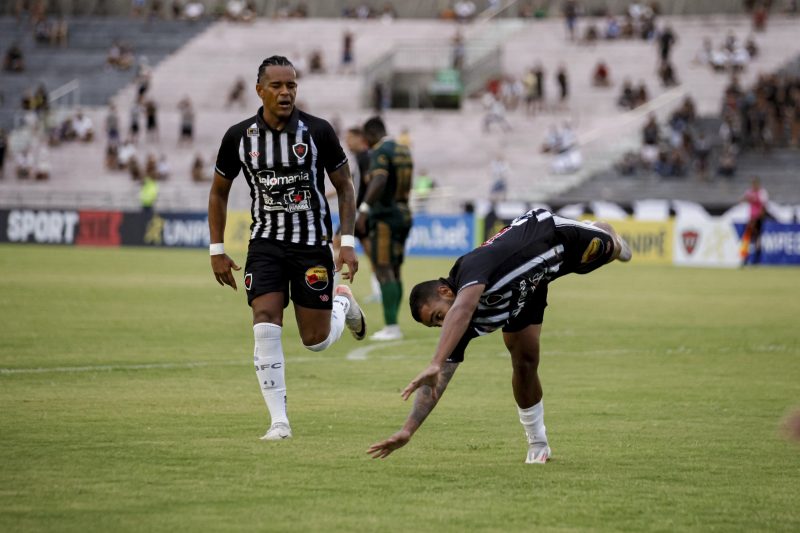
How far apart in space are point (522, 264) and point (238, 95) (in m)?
47.9

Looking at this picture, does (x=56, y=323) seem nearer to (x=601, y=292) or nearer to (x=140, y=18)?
(x=601, y=292)

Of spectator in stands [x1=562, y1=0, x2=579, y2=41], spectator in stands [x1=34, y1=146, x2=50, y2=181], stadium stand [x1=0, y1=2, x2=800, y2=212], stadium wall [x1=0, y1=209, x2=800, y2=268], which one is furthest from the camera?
spectator in stands [x1=562, y1=0, x2=579, y2=41]

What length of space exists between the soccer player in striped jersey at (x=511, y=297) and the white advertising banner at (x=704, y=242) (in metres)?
28.5

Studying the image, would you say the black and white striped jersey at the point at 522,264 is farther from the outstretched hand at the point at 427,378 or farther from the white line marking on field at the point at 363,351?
the white line marking on field at the point at 363,351

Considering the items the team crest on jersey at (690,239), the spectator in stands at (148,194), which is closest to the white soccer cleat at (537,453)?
the team crest on jersey at (690,239)

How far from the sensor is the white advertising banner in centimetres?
3700

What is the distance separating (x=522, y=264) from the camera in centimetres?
835

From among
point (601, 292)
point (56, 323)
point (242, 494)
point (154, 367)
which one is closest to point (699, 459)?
point (242, 494)

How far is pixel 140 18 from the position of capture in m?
62.5

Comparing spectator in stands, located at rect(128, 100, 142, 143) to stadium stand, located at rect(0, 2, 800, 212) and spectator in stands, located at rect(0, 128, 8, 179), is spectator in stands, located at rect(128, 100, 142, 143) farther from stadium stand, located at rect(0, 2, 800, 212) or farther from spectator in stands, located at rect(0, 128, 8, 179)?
spectator in stands, located at rect(0, 128, 8, 179)

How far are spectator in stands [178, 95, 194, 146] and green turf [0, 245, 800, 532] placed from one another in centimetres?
3336

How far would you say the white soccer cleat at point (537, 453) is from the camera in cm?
891

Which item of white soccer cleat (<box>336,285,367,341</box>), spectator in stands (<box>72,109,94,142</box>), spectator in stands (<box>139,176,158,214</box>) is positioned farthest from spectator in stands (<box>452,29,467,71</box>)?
white soccer cleat (<box>336,285,367,341</box>)

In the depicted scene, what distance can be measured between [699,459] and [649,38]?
47.7m
